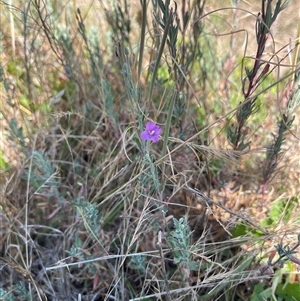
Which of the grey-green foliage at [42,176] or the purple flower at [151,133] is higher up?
the purple flower at [151,133]

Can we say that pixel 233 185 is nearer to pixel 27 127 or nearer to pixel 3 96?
pixel 27 127

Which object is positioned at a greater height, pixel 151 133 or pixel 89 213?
pixel 151 133

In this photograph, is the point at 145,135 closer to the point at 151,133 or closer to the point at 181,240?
the point at 151,133

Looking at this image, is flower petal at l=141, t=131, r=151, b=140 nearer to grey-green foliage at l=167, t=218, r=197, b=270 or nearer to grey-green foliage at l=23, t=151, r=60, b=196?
grey-green foliage at l=167, t=218, r=197, b=270

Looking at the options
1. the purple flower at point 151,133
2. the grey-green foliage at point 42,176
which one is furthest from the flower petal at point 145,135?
the grey-green foliage at point 42,176

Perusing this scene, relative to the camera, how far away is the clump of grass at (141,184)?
2.84ft

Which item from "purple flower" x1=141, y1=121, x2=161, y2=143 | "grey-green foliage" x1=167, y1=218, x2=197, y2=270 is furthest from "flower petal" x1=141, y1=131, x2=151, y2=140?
"grey-green foliage" x1=167, y1=218, x2=197, y2=270

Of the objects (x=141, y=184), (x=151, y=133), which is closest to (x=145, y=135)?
(x=151, y=133)

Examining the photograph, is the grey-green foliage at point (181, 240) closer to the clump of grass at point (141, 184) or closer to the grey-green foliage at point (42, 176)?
the clump of grass at point (141, 184)

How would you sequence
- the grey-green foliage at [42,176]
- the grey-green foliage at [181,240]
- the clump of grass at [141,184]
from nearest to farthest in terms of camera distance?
the grey-green foliage at [181,240]
the clump of grass at [141,184]
the grey-green foliage at [42,176]

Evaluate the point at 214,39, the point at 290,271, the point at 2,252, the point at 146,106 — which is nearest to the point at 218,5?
the point at 214,39

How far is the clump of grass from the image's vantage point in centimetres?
87

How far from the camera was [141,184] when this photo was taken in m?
0.93

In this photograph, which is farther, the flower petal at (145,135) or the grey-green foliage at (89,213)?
the grey-green foliage at (89,213)
